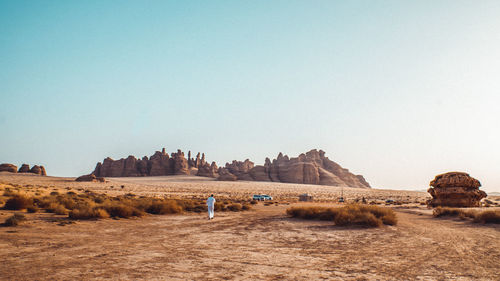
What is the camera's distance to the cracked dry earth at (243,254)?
663cm

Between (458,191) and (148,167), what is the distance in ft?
502

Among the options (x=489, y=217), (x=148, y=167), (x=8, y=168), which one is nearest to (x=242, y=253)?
(x=489, y=217)

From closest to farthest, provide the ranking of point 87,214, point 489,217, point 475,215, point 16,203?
point 489,217, point 87,214, point 475,215, point 16,203

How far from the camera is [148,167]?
16262cm

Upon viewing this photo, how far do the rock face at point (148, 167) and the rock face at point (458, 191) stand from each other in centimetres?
12765

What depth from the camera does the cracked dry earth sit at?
21.7ft

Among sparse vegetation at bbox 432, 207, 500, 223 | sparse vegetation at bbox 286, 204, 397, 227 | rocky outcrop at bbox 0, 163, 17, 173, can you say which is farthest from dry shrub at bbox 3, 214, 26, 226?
rocky outcrop at bbox 0, 163, 17, 173

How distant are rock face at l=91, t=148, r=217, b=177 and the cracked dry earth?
140523mm

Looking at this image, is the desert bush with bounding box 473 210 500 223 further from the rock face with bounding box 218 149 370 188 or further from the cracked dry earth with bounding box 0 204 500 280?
the rock face with bounding box 218 149 370 188

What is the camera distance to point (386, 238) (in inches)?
458

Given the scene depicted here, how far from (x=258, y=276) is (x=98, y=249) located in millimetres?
5364

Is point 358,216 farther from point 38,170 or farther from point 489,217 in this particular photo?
point 38,170

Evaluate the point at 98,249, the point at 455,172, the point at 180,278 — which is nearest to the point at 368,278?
the point at 180,278

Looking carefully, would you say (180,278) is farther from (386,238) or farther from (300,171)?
(300,171)
